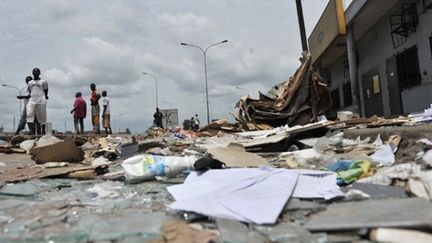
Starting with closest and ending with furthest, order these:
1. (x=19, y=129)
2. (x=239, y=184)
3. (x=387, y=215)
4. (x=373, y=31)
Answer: (x=387, y=215) < (x=239, y=184) < (x=19, y=129) < (x=373, y=31)

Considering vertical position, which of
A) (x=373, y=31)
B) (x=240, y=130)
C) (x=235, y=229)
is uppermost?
(x=373, y=31)

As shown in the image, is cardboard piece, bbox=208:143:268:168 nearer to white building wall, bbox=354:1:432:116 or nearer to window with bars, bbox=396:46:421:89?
white building wall, bbox=354:1:432:116

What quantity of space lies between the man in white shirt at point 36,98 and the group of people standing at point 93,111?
2.27 metres

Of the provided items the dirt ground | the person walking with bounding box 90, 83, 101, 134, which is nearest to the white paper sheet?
the dirt ground

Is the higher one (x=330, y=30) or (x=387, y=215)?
(x=330, y=30)

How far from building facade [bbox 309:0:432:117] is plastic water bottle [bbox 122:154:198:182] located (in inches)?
371

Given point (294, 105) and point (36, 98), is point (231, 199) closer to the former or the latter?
point (294, 105)

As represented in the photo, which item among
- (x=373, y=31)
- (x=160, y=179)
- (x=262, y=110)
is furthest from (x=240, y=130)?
(x=373, y=31)

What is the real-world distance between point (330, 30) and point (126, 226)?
17.1 m

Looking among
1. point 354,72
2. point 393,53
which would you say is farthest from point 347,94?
point 393,53

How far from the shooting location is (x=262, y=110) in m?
9.59

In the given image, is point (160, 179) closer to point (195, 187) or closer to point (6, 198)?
point (195, 187)

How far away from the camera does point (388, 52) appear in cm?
1462

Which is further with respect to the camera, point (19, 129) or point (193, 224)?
point (19, 129)
